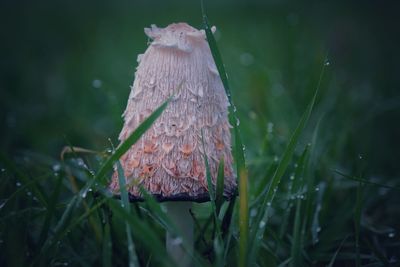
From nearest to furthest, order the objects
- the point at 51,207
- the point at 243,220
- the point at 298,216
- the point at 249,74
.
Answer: the point at 243,220
the point at 51,207
the point at 298,216
the point at 249,74

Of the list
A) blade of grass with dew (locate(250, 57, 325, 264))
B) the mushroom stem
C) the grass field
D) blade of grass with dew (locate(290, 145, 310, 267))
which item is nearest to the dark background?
the grass field

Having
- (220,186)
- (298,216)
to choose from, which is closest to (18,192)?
(220,186)

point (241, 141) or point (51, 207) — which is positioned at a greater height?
point (241, 141)

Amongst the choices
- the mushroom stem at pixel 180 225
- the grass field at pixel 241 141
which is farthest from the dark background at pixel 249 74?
the mushroom stem at pixel 180 225

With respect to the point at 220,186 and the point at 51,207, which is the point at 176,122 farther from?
the point at 51,207

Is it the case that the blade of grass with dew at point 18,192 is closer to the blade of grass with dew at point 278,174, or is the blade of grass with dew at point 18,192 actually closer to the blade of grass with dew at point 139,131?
the blade of grass with dew at point 139,131

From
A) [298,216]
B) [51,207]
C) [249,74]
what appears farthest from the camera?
[249,74]

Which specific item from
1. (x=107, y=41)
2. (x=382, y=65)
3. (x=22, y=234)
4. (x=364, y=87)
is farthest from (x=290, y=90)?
(x=107, y=41)
